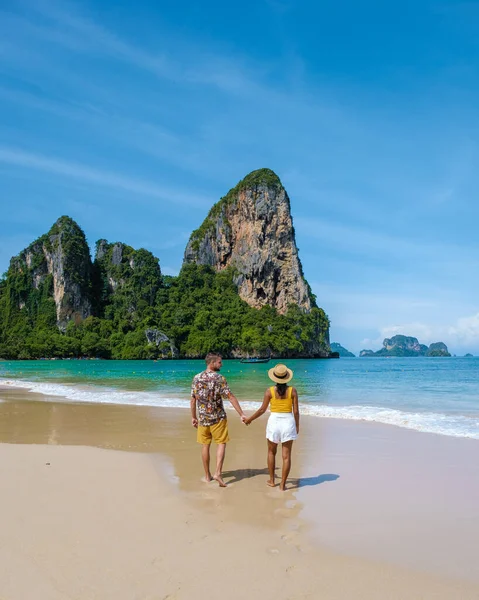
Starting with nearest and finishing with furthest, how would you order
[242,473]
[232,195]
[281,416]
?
1. [281,416]
2. [242,473]
3. [232,195]

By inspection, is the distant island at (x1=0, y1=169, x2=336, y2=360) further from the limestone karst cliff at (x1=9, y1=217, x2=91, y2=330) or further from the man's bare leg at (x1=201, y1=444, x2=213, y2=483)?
the man's bare leg at (x1=201, y1=444, x2=213, y2=483)

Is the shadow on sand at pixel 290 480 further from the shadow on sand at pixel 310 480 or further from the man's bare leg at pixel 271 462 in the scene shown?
the man's bare leg at pixel 271 462

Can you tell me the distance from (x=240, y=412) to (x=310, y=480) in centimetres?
116

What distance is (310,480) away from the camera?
5695 millimetres

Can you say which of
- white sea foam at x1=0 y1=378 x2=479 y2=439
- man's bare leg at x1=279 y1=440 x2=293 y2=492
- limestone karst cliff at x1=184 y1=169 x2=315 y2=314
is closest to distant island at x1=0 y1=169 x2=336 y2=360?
limestone karst cliff at x1=184 y1=169 x2=315 y2=314

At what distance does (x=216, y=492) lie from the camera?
5.17 m

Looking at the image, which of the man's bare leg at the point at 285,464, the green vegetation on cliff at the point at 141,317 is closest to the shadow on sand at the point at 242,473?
the man's bare leg at the point at 285,464

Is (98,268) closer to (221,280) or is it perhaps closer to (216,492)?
(221,280)

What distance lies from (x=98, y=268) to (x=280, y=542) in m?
116

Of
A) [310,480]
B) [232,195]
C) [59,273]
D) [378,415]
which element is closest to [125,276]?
[59,273]

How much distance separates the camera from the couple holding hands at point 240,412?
5.49m

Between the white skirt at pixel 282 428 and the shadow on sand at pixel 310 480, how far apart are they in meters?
0.53

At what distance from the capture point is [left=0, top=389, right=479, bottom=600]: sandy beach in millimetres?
3133

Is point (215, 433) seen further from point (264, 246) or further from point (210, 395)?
point (264, 246)
